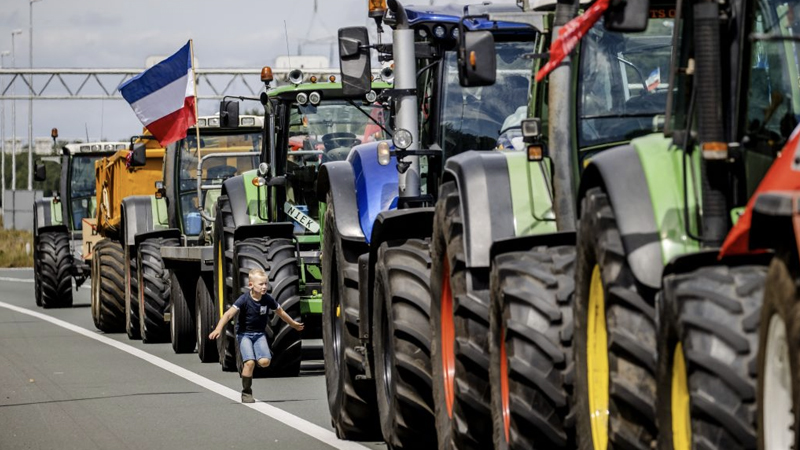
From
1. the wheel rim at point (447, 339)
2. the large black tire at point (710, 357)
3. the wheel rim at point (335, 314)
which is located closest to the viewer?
the large black tire at point (710, 357)

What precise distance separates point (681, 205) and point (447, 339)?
3.15 metres

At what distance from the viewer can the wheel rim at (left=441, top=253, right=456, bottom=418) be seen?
9445 millimetres

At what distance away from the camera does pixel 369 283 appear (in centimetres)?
1136

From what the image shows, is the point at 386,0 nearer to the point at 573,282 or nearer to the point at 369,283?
the point at 369,283

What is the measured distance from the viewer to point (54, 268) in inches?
1168

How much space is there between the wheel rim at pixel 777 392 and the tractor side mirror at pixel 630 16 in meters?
1.65

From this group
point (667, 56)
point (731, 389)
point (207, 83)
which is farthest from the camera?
point (207, 83)

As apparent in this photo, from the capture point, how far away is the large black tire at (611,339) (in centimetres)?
646

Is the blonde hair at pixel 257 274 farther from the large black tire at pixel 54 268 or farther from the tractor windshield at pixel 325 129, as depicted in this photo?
the large black tire at pixel 54 268

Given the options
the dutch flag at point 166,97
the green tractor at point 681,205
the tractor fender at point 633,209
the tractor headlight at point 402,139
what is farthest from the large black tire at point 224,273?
the green tractor at point 681,205

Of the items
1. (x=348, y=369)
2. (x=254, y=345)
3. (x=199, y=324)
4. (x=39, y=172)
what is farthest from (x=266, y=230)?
(x=39, y=172)

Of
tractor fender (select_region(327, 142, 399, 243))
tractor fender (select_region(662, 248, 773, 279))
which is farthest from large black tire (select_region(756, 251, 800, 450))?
tractor fender (select_region(327, 142, 399, 243))

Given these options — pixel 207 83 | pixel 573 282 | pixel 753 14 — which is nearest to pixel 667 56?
pixel 573 282

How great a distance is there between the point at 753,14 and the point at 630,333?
1.28m
